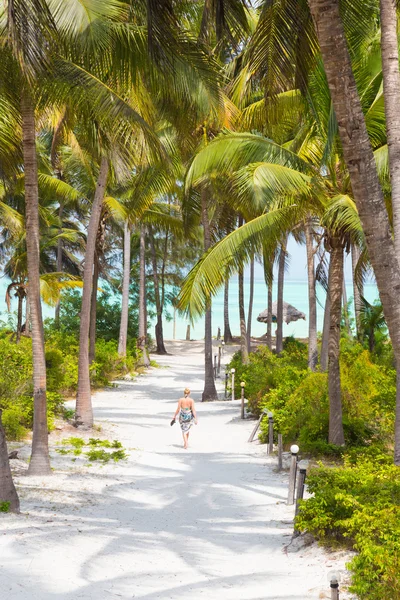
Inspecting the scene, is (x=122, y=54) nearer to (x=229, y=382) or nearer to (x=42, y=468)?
(x=42, y=468)

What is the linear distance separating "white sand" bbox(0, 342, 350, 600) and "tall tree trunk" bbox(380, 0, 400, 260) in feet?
11.2

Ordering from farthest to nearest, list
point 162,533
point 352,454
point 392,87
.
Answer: point 352,454 → point 162,533 → point 392,87

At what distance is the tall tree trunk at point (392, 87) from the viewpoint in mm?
7375

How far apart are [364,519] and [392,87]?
14.0 feet

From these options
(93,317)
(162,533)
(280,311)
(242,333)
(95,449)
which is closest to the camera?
(162,533)

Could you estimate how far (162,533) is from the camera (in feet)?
26.1

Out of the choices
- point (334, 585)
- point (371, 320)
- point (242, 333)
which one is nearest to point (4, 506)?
point (334, 585)

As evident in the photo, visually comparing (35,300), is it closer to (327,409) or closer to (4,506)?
(4,506)

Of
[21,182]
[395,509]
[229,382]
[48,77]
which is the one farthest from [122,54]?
[229,382]

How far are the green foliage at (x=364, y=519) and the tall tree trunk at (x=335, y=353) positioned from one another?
3.46m

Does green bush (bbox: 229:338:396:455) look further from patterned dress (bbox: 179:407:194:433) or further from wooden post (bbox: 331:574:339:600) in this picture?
wooden post (bbox: 331:574:339:600)

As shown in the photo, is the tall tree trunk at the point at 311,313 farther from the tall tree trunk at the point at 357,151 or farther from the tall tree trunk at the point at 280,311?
the tall tree trunk at the point at 357,151

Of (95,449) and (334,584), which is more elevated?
(334,584)

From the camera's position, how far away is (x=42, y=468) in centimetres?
1070
